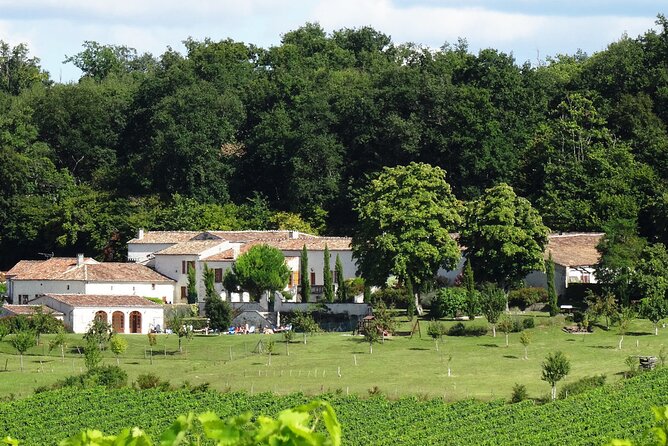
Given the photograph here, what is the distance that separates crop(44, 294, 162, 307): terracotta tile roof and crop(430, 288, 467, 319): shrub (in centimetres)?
1580

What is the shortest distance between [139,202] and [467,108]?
24191 mm

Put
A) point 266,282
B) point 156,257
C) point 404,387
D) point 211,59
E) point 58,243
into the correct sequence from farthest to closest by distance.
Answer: point 211,59 → point 58,243 → point 156,257 → point 266,282 → point 404,387

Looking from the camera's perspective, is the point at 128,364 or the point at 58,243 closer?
the point at 128,364

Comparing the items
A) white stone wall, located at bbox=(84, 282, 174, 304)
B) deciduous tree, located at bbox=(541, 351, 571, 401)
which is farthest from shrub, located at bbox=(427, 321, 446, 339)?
white stone wall, located at bbox=(84, 282, 174, 304)

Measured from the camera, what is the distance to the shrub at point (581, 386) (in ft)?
161

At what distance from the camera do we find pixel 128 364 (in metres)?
60.5

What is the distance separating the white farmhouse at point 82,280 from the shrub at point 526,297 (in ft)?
70.7

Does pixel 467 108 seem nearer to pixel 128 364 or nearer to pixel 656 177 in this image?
pixel 656 177

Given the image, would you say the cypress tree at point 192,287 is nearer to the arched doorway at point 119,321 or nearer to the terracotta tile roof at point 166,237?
the terracotta tile roof at point 166,237

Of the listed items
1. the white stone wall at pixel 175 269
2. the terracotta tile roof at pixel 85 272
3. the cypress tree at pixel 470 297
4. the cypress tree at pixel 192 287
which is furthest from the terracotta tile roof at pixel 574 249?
the terracotta tile roof at pixel 85 272

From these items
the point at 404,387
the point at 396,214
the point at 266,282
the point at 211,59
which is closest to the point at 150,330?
the point at 266,282

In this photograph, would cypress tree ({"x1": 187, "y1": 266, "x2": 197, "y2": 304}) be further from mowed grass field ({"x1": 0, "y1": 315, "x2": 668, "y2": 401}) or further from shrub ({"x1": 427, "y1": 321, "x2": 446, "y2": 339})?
shrub ({"x1": 427, "y1": 321, "x2": 446, "y2": 339})

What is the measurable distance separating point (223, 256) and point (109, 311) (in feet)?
35.2

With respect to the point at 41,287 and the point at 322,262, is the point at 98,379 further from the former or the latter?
the point at 322,262
